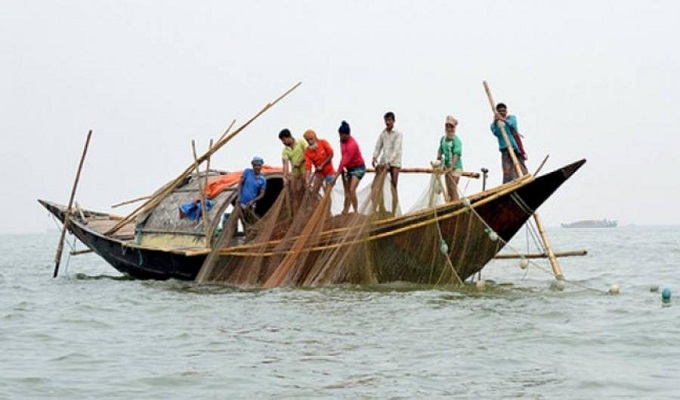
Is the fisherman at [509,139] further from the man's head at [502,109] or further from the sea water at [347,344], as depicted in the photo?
the sea water at [347,344]

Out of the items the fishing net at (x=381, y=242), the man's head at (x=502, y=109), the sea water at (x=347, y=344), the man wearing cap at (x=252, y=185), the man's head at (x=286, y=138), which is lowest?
the sea water at (x=347, y=344)

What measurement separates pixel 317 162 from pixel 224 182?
2.30 metres

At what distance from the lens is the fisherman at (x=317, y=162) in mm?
15539

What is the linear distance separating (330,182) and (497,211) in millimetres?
2481

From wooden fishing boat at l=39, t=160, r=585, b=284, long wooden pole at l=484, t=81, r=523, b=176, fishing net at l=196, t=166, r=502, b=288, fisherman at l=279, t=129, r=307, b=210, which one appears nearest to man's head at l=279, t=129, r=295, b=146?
fisherman at l=279, t=129, r=307, b=210

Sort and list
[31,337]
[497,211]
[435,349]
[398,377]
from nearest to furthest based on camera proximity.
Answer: [398,377]
[435,349]
[31,337]
[497,211]

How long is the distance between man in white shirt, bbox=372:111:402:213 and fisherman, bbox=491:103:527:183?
1391mm

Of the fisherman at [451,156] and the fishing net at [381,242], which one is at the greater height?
the fisherman at [451,156]

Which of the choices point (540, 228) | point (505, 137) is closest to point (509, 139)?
point (505, 137)

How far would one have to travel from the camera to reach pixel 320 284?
570 inches

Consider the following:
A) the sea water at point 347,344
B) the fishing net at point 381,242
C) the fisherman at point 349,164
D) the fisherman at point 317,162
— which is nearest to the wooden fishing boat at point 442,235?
the fishing net at point 381,242

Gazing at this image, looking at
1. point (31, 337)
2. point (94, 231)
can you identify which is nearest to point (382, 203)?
point (31, 337)

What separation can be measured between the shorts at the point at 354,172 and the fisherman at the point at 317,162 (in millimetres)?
341

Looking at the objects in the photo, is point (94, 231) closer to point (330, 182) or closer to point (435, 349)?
point (330, 182)
